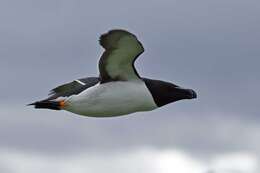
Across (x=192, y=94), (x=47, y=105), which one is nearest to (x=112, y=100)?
(x=47, y=105)

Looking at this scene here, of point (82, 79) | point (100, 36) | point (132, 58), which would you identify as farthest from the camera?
point (82, 79)

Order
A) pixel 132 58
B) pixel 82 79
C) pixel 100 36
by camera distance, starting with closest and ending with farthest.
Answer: pixel 100 36 → pixel 132 58 → pixel 82 79

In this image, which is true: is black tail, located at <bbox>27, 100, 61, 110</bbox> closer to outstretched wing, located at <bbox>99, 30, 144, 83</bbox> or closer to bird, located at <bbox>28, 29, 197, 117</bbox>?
bird, located at <bbox>28, 29, 197, 117</bbox>

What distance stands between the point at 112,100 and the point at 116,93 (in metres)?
0.27

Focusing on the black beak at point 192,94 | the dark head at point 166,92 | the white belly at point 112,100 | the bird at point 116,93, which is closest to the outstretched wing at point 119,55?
the bird at point 116,93

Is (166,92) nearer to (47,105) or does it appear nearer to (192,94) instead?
(192,94)

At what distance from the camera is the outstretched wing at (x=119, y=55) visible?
3100 centimetres

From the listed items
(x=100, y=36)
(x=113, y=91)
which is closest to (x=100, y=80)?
(x=113, y=91)

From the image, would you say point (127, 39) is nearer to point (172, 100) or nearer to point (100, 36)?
point (100, 36)

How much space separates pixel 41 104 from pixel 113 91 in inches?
75.1

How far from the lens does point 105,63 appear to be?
32.9m

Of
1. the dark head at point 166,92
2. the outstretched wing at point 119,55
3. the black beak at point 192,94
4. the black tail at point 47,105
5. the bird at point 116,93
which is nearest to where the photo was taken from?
the outstretched wing at point 119,55

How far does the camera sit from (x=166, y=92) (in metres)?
34.3

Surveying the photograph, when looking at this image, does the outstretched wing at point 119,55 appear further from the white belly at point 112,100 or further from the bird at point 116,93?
the white belly at point 112,100
